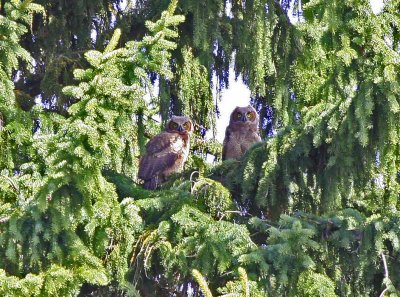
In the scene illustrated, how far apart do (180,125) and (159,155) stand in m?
0.42

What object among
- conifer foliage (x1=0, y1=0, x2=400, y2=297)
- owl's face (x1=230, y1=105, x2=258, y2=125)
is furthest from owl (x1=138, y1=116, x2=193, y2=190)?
conifer foliage (x1=0, y1=0, x2=400, y2=297)

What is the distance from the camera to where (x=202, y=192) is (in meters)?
6.45

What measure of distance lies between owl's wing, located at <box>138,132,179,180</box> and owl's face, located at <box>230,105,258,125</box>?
2.81 feet

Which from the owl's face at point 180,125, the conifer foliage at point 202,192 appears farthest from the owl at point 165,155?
the conifer foliage at point 202,192

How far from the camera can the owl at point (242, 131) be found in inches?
372

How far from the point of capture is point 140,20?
27.0 ft

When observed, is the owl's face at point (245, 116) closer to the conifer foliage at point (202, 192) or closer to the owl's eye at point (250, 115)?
the owl's eye at point (250, 115)

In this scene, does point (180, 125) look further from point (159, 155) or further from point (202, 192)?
point (202, 192)

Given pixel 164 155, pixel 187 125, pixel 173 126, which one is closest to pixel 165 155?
pixel 164 155

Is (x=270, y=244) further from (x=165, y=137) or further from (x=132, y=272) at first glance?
(x=165, y=137)

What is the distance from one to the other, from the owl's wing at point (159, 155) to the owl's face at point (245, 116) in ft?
2.81

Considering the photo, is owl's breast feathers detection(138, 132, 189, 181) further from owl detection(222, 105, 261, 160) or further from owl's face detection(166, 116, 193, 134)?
owl detection(222, 105, 261, 160)

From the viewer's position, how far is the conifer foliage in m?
5.19

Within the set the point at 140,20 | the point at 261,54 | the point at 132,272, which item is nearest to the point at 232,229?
the point at 132,272
